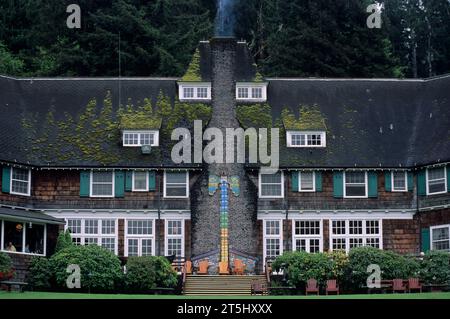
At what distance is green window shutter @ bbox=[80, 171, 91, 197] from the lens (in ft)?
179

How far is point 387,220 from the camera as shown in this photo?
55.3 metres

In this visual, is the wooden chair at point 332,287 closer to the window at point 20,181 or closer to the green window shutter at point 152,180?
the green window shutter at point 152,180

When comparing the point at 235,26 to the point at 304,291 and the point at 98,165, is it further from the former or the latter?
the point at 304,291

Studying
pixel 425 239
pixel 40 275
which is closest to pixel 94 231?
pixel 40 275

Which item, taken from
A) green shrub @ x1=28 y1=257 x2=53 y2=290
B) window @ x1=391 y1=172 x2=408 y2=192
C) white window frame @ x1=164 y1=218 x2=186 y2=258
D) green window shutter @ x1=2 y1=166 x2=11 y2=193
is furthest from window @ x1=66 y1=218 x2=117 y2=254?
window @ x1=391 y1=172 x2=408 y2=192

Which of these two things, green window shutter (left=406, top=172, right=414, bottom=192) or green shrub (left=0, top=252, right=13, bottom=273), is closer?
green shrub (left=0, top=252, right=13, bottom=273)

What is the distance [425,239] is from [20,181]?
19240 mm

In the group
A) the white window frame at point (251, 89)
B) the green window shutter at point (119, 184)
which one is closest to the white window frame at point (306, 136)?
the white window frame at point (251, 89)

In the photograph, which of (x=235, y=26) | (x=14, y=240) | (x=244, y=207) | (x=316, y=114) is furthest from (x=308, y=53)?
(x=14, y=240)

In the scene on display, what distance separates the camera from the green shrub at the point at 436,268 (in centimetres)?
4778

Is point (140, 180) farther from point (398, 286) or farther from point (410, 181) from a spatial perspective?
point (398, 286)

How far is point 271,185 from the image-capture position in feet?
181

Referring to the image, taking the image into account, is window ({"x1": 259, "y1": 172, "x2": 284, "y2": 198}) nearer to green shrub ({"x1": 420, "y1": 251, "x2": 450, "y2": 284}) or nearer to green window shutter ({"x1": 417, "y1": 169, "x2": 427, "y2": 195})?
green window shutter ({"x1": 417, "y1": 169, "x2": 427, "y2": 195})

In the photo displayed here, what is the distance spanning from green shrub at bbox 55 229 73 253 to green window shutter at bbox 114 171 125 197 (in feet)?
11.2
